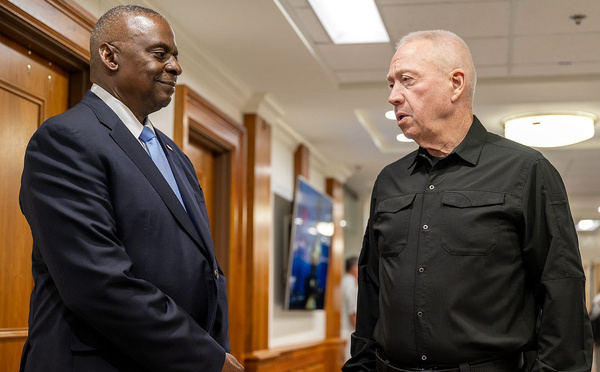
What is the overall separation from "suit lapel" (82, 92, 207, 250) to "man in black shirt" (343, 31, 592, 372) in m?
0.48

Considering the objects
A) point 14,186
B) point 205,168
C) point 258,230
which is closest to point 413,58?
point 14,186

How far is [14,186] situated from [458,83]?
1.88 metres

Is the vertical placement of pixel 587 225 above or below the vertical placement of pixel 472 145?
above

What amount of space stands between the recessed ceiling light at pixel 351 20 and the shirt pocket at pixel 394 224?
234 cm

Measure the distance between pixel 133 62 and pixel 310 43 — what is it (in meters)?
2.87

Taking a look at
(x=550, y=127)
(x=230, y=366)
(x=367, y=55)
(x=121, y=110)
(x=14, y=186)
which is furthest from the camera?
(x=550, y=127)

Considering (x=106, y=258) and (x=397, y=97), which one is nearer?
(x=106, y=258)

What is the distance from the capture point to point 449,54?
190cm

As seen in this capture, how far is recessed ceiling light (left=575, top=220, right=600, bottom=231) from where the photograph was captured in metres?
14.1

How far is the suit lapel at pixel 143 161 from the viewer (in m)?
1.73

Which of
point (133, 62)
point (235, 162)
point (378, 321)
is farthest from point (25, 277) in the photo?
point (235, 162)

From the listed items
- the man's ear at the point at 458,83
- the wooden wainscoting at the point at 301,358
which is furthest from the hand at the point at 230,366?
the wooden wainscoting at the point at 301,358

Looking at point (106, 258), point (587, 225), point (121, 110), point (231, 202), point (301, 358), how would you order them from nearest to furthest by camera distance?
point (106, 258) → point (121, 110) → point (231, 202) → point (301, 358) → point (587, 225)

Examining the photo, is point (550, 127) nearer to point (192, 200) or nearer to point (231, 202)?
point (231, 202)
